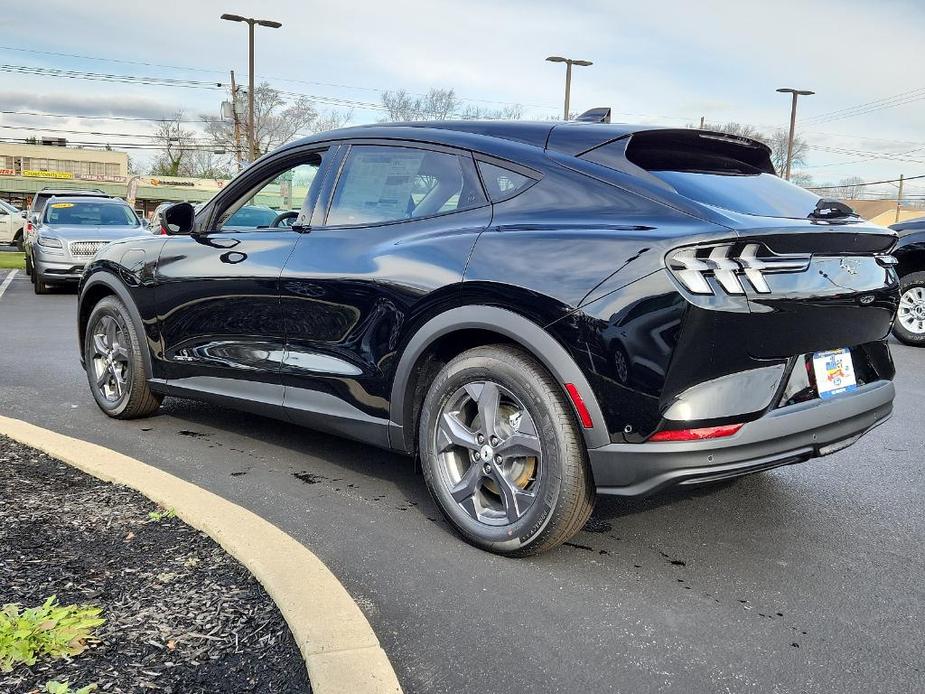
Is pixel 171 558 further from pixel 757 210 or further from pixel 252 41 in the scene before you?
pixel 252 41

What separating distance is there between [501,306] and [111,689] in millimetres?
1768

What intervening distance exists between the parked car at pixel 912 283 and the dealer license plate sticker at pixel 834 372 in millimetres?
7297

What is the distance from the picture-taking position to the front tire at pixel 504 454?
3.08m

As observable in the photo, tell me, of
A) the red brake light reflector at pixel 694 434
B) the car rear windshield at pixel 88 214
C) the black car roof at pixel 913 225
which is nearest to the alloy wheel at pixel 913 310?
the black car roof at pixel 913 225

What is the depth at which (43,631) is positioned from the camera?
8.00 ft

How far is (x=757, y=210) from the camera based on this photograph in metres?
3.18

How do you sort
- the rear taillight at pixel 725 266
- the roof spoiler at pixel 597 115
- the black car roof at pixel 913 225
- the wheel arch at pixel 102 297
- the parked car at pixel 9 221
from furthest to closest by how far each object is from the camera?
1. the parked car at pixel 9 221
2. the black car roof at pixel 913 225
3. the wheel arch at pixel 102 297
4. the roof spoiler at pixel 597 115
5. the rear taillight at pixel 725 266

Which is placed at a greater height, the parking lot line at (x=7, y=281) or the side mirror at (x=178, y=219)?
the side mirror at (x=178, y=219)

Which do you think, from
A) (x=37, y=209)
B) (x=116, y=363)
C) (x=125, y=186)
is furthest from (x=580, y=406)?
(x=125, y=186)

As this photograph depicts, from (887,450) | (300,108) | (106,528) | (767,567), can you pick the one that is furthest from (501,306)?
(300,108)

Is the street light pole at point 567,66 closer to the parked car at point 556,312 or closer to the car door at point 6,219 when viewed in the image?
the car door at point 6,219

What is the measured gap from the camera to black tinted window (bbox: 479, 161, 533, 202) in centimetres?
344

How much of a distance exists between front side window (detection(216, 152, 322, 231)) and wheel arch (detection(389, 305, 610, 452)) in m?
1.20

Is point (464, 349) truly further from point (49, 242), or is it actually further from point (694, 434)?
point (49, 242)
